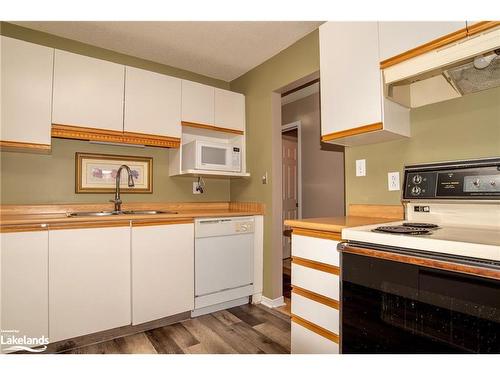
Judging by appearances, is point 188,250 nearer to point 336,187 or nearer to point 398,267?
point 398,267

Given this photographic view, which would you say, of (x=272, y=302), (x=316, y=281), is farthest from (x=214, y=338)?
(x=316, y=281)

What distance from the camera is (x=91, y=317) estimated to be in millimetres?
1935

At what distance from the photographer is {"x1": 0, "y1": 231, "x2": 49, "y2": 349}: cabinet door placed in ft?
5.57

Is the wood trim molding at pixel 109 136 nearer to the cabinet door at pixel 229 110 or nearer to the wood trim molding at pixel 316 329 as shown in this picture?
the cabinet door at pixel 229 110

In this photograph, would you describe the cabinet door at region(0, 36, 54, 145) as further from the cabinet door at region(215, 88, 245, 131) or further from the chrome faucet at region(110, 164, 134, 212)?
the cabinet door at region(215, 88, 245, 131)

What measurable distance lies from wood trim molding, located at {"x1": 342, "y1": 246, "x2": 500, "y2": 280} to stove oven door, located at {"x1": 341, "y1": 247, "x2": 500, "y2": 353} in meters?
0.02

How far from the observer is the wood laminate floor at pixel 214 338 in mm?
1914

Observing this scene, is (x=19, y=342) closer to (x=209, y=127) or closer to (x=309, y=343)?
(x=309, y=343)

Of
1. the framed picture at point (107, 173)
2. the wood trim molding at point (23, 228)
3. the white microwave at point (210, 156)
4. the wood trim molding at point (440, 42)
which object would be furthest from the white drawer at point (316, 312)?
the framed picture at point (107, 173)

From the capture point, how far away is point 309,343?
1578 mm

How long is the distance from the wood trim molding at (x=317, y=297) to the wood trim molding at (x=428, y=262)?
1.05ft

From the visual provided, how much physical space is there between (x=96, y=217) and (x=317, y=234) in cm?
151

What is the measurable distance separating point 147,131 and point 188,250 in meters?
1.11
